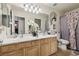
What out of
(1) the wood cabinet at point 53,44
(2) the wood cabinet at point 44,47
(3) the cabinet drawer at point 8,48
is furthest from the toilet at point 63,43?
(3) the cabinet drawer at point 8,48

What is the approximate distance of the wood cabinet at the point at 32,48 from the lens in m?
1.92

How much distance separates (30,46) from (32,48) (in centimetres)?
6

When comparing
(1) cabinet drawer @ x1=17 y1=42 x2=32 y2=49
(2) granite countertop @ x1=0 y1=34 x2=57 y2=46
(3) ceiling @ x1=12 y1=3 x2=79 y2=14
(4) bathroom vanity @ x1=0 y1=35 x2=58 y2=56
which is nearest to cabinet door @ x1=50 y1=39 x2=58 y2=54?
(4) bathroom vanity @ x1=0 y1=35 x2=58 y2=56

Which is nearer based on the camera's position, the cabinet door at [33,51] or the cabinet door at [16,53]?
the cabinet door at [16,53]

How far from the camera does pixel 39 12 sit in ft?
6.98

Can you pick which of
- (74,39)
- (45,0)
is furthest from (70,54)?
(45,0)

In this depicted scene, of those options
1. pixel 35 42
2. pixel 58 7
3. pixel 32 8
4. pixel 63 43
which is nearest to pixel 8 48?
pixel 35 42

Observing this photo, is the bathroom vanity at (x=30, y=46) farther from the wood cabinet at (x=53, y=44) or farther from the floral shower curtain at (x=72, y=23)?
the floral shower curtain at (x=72, y=23)

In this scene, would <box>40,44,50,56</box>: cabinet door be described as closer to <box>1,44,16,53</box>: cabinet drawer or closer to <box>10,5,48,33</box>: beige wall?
<box>10,5,48,33</box>: beige wall

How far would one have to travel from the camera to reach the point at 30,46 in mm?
2137

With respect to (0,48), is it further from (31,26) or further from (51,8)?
(51,8)

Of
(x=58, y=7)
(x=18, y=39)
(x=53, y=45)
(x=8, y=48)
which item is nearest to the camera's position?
(x=8, y=48)

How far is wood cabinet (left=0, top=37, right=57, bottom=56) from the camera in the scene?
6.29ft

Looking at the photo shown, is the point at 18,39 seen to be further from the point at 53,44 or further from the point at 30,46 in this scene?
the point at 53,44
